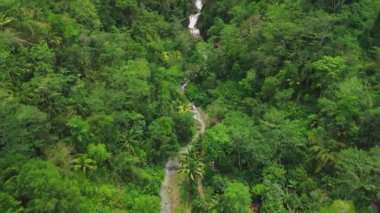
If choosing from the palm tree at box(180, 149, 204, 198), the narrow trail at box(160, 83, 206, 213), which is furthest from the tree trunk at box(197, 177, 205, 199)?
the narrow trail at box(160, 83, 206, 213)

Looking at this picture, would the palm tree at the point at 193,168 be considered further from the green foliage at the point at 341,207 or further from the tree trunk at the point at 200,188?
the green foliage at the point at 341,207

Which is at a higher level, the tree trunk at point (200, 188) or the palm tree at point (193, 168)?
the palm tree at point (193, 168)

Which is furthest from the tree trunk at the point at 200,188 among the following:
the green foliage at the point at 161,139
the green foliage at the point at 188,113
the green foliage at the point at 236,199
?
the green foliage at the point at 161,139

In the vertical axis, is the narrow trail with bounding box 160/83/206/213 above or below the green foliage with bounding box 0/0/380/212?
below

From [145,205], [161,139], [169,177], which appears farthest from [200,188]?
[145,205]

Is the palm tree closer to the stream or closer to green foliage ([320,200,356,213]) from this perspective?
the stream

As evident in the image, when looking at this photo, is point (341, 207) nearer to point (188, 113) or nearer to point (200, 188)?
point (200, 188)

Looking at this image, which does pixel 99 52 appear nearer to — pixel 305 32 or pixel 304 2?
pixel 305 32

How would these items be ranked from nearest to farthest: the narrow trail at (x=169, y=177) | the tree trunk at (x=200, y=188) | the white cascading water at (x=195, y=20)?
1. the narrow trail at (x=169, y=177)
2. the tree trunk at (x=200, y=188)
3. the white cascading water at (x=195, y=20)

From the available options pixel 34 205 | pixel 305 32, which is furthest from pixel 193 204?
pixel 305 32
